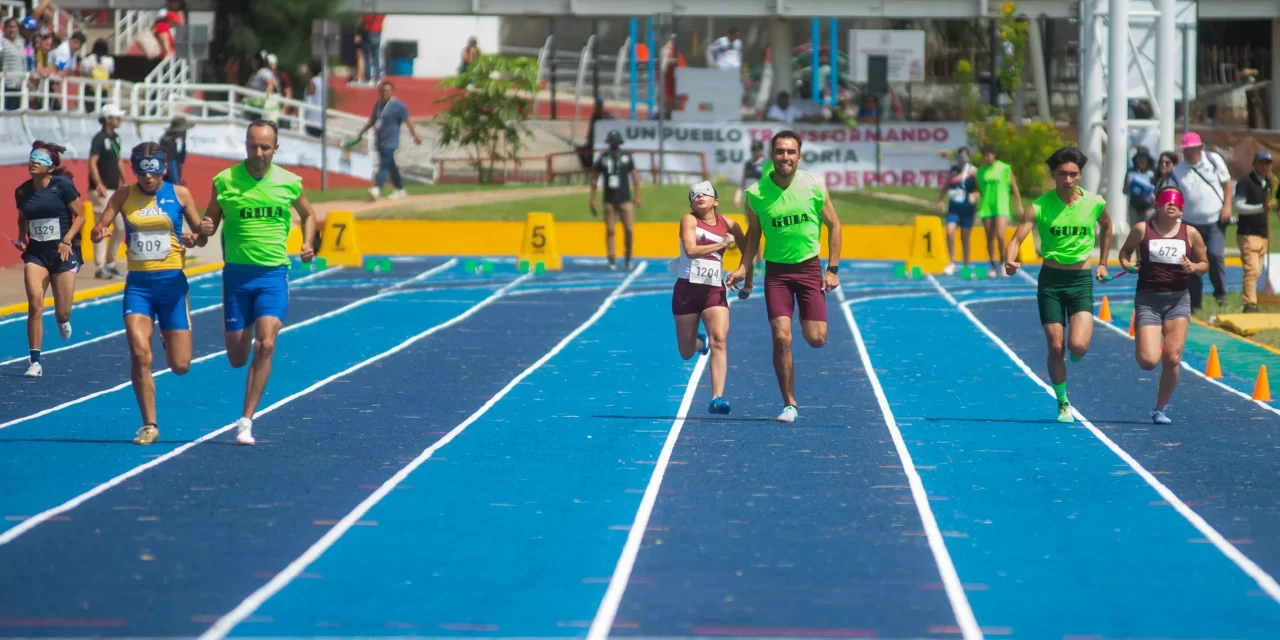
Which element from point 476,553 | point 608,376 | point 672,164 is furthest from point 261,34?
point 476,553

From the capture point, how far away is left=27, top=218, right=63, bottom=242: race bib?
14.6 metres

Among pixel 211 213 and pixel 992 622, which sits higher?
pixel 211 213

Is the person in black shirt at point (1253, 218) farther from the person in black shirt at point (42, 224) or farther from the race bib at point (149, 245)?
the race bib at point (149, 245)

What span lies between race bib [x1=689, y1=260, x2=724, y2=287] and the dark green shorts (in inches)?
85.7

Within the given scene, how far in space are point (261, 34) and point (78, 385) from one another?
1089 inches

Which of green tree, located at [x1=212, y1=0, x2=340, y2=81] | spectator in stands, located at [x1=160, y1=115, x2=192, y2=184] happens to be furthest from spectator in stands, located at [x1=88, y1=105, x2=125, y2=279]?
green tree, located at [x1=212, y1=0, x2=340, y2=81]

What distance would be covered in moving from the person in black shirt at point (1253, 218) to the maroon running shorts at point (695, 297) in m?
8.75

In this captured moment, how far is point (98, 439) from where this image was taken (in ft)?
36.4

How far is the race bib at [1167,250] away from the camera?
38.9ft

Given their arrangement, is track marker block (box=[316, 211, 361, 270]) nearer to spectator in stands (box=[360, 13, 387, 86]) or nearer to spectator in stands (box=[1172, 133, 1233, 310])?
spectator in stands (box=[1172, 133, 1233, 310])

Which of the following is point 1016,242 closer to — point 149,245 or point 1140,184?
point 149,245

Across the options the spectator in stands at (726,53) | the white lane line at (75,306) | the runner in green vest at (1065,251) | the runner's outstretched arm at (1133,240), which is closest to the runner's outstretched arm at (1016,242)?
the runner in green vest at (1065,251)

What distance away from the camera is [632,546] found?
8.04 m

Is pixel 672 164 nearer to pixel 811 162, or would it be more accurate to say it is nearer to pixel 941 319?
pixel 811 162
